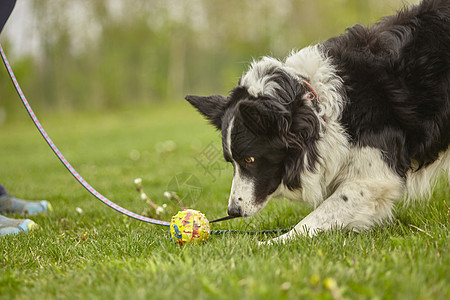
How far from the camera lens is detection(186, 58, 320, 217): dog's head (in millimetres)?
3053

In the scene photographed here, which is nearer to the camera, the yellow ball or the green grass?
the green grass

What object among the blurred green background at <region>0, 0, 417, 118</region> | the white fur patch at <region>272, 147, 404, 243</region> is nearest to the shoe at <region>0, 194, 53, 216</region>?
the white fur patch at <region>272, 147, 404, 243</region>

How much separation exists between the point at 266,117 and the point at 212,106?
0.75 m

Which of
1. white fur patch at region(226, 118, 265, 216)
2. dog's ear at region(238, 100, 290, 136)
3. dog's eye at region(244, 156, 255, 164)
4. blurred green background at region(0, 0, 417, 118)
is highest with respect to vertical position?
blurred green background at region(0, 0, 417, 118)

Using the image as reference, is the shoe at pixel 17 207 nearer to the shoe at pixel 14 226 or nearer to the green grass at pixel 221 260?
the green grass at pixel 221 260

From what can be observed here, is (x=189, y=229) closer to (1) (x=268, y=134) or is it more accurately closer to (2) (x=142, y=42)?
(1) (x=268, y=134)

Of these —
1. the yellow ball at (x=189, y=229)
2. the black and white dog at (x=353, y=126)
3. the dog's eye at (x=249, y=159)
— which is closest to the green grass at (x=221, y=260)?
the yellow ball at (x=189, y=229)

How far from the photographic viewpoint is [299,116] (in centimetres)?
312

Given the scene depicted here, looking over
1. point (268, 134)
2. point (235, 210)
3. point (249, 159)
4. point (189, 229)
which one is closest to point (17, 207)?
point (189, 229)

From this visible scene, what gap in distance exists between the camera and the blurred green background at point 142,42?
24266mm

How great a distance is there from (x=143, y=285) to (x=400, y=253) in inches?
60.1

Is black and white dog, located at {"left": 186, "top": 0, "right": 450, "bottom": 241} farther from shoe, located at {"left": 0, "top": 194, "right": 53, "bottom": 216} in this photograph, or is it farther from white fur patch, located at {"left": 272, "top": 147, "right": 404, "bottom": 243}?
shoe, located at {"left": 0, "top": 194, "right": 53, "bottom": 216}

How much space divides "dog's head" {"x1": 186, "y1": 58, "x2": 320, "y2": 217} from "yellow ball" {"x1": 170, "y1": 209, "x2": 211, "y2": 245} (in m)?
0.30

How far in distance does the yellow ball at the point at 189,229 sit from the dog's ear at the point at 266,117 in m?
0.85
